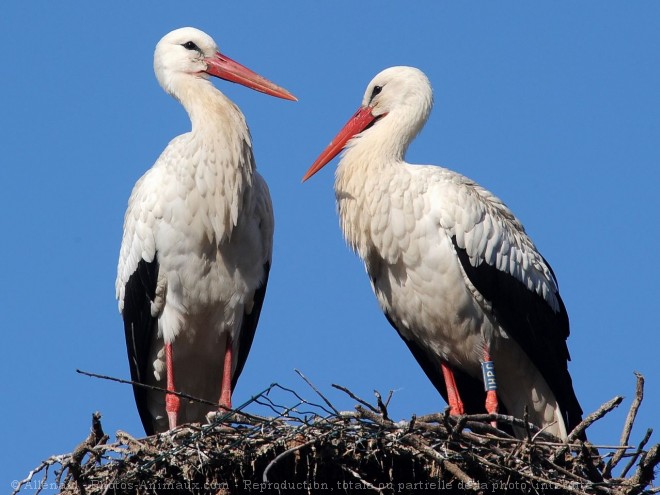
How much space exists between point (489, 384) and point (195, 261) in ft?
5.43

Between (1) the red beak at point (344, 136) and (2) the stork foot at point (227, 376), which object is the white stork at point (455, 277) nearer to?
(1) the red beak at point (344, 136)

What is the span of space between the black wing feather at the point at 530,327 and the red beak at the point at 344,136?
121cm

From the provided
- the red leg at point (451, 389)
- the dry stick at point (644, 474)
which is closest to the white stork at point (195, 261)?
the red leg at point (451, 389)

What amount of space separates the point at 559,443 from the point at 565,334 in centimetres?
183

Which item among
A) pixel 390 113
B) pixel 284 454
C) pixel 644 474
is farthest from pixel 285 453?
pixel 390 113

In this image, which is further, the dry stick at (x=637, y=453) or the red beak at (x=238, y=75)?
A: the red beak at (x=238, y=75)

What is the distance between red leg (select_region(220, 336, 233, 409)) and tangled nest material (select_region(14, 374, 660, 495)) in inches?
47.8

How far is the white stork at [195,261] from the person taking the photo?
7465mm

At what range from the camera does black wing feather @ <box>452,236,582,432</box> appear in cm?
766

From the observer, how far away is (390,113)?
26.7ft

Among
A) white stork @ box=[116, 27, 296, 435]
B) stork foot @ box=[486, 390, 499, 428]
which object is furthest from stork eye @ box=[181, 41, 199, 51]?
stork foot @ box=[486, 390, 499, 428]

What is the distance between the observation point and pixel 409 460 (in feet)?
20.3

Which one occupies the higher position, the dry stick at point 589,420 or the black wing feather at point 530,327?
the black wing feather at point 530,327

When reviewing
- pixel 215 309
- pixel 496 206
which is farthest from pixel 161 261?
pixel 496 206
